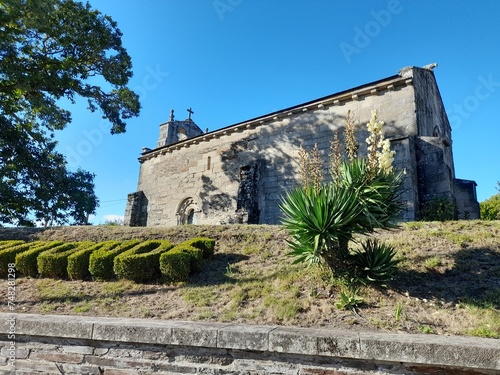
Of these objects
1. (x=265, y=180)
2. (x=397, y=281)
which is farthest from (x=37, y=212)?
(x=397, y=281)

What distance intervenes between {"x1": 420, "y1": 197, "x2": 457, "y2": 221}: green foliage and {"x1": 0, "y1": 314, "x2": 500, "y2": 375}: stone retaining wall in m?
8.14

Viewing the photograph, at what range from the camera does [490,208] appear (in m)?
20.2

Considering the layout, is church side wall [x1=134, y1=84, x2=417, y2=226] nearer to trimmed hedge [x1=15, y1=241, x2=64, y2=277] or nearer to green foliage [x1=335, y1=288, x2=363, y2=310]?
green foliage [x1=335, y1=288, x2=363, y2=310]

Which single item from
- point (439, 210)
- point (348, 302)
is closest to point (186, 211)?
point (439, 210)

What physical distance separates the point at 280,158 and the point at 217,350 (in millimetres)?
11652

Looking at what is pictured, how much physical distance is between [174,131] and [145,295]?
21.4 m

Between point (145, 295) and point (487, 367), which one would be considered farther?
point (145, 295)

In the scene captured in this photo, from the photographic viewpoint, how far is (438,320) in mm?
3732

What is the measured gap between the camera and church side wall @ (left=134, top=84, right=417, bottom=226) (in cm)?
1188

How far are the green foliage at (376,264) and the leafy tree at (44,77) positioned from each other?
13696mm

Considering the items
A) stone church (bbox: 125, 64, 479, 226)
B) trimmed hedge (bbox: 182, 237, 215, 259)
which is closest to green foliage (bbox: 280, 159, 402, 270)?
trimmed hedge (bbox: 182, 237, 215, 259)

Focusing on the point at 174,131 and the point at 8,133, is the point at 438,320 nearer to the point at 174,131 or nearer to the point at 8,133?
the point at 8,133

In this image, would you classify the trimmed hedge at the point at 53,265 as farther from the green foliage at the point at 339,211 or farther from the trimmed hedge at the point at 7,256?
the green foliage at the point at 339,211

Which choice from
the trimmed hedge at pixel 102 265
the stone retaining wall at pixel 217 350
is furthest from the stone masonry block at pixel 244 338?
the trimmed hedge at pixel 102 265
